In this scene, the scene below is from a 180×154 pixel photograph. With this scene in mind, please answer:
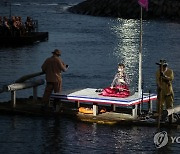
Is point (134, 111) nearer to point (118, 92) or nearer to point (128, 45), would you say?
point (118, 92)

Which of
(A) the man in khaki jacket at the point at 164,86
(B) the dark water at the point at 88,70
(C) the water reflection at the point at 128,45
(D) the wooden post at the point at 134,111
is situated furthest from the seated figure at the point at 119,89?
(C) the water reflection at the point at 128,45

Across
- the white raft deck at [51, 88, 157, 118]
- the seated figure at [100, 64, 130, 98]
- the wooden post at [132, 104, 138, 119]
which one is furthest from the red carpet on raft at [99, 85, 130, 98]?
the wooden post at [132, 104, 138, 119]

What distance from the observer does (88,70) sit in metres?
37.5

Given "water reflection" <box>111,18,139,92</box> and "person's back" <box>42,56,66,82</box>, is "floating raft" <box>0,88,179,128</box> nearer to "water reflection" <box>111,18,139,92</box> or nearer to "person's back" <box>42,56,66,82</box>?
"person's back" <box>42,56,66,82</box>

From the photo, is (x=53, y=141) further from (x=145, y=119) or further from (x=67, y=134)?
(x=145, y=119)

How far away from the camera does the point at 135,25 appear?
8375 centimetres

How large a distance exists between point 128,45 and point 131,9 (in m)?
46.4

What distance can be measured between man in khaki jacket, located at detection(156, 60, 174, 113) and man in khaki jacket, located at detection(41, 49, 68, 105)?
3.05 meters

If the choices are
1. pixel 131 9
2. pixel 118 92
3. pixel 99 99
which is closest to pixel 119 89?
pixel 118 92

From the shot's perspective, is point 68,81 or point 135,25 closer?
point 68,81

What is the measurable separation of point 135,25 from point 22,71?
160 ft

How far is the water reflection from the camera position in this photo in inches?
1533

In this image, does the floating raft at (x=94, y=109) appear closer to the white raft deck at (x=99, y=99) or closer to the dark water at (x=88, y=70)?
the white raft deck at (x=99, y=99)

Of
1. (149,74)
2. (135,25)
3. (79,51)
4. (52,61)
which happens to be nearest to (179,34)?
(135,25)
